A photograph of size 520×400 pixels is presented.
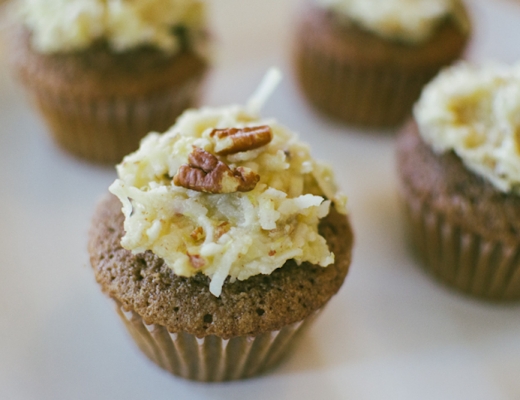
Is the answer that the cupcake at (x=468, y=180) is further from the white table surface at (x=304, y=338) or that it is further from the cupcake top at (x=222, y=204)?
the cupcake top at (x=222, y=204)

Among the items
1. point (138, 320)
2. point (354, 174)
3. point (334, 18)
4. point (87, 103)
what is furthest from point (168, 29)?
point (138, 320)

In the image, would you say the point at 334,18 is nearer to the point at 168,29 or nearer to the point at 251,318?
the point at 168,29

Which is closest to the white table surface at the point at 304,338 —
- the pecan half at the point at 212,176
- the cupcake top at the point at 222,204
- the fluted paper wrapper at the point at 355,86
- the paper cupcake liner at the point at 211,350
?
the paper cupcake liner at the point at 211,350

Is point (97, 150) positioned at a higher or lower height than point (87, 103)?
lower

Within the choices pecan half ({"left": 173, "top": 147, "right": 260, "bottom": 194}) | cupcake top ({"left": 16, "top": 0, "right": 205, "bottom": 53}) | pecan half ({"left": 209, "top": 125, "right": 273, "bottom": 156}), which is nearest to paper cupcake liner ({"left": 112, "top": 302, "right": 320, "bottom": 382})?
pecan half ({"left": 173, "top": 147, "right": 260, "bottom": 194})

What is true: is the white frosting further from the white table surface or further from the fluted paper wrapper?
the fluted paper wrapper

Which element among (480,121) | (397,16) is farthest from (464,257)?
(397,16)
